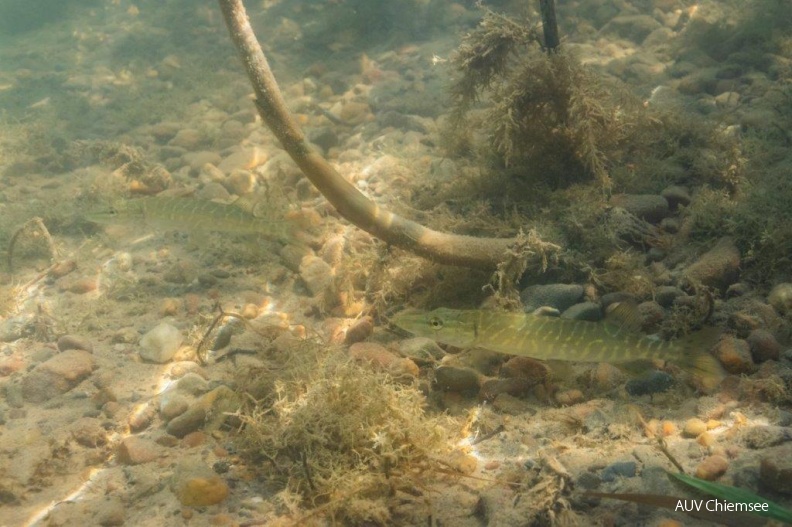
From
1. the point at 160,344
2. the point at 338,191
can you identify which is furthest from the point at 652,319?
the point at 160,344

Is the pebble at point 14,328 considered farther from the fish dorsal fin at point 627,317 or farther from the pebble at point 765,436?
the pebble at point 765,436

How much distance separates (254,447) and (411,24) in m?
14.4

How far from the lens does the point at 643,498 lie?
108 inches

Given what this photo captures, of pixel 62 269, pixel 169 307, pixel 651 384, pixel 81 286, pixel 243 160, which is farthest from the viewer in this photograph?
pixel 243 160

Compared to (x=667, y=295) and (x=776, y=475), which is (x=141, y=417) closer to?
(x=776, y=475)

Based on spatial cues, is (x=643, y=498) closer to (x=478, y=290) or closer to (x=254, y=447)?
(x=254, y=447)

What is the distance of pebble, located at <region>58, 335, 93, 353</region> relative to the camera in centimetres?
550

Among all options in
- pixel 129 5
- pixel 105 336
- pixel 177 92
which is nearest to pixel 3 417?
pixel 105 336

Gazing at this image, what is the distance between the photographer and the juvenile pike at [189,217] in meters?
6.67

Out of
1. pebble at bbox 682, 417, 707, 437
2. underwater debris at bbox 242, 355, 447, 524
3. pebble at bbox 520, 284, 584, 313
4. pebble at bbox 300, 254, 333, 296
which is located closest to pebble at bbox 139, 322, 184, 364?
pebble at bbox 300, 254, 333, 296

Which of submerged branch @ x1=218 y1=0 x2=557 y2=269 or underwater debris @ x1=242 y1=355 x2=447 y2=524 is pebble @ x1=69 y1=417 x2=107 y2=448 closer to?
underwater debris @ x1=242 y1=355 x2=447 y2=524

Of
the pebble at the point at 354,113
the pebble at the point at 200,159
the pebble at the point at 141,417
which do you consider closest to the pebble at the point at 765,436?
the pebble at the point at 141,417

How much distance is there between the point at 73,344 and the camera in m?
5.50

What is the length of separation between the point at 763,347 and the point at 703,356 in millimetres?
557
